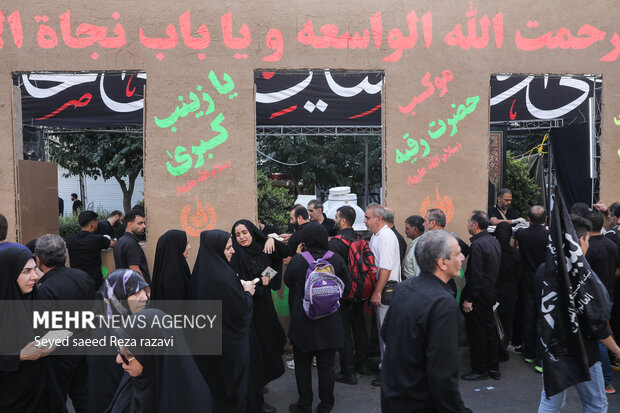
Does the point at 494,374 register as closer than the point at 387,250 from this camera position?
No

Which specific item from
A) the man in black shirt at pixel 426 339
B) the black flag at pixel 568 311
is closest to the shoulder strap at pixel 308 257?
the man in black shirt at pixel 426 339

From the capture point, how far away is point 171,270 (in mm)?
4164

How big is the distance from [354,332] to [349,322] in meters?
0.25

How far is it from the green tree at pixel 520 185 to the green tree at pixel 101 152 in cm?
1135

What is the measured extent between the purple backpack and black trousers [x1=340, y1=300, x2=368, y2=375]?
92 centimetres

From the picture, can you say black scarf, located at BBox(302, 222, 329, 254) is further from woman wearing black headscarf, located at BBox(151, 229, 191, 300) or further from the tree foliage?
the tree foliage

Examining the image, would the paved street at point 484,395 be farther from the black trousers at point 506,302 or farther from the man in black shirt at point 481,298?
the black trousers at point 506,302

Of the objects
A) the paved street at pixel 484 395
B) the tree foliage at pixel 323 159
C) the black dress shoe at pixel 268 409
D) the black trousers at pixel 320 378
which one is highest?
the tree foliage at pixel 323 159

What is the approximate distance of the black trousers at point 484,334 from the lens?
5.20 m

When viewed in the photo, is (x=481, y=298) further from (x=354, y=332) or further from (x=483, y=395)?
(x=354, y=332)

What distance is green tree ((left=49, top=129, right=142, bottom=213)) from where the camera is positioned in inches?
599

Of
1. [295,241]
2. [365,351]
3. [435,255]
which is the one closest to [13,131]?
[295,241]

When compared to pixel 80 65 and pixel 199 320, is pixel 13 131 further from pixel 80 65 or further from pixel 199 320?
pixel 199 320

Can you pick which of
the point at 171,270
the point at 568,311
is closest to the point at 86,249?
the point at 171,270
